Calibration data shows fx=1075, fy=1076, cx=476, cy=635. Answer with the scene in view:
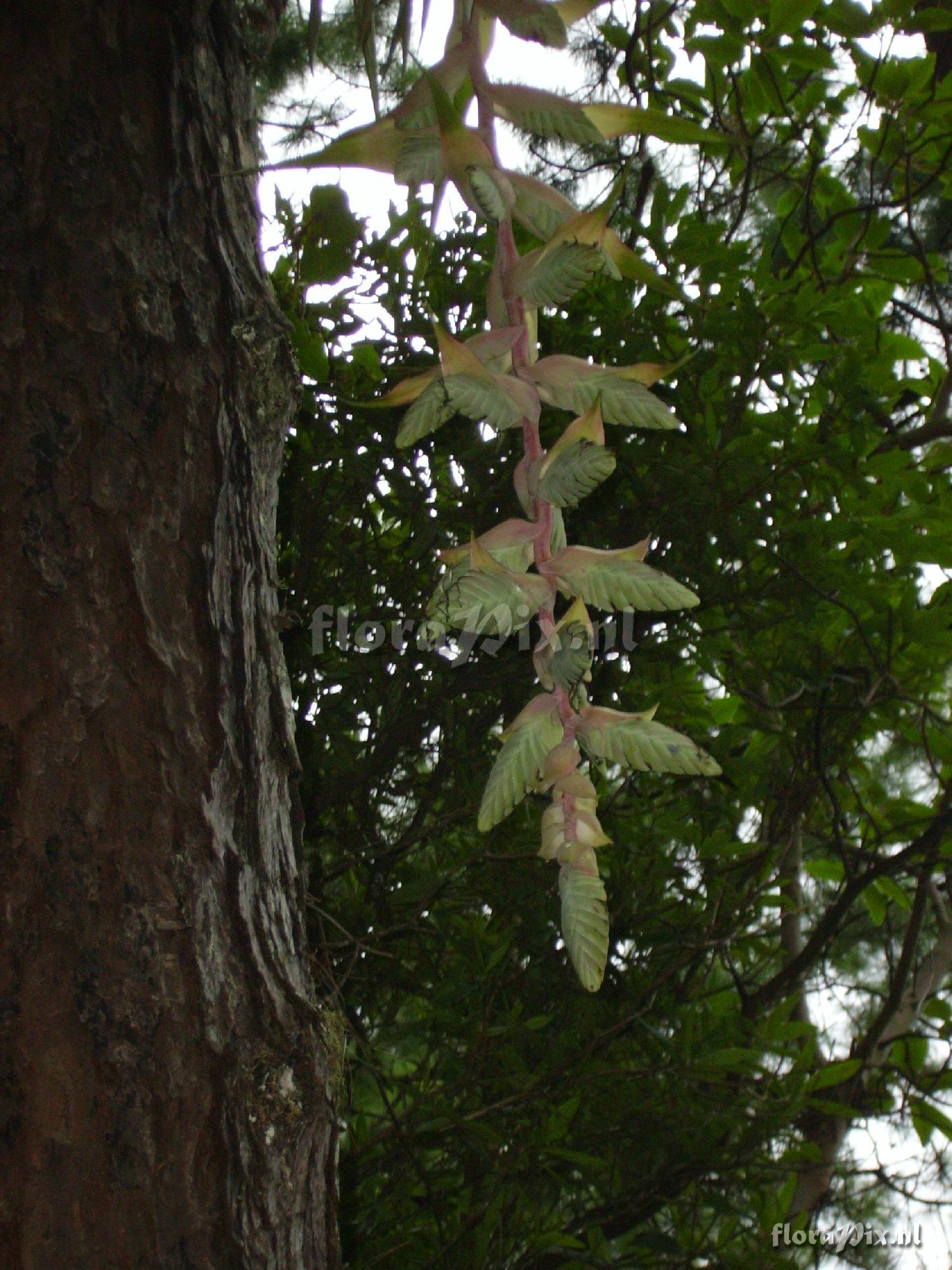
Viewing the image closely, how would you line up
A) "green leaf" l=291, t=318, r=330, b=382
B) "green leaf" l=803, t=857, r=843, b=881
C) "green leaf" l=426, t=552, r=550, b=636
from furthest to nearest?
"green leaf" l=803, t=857, r=843, b=881 < "green leaf" l=291, t=318, r=330, b=382 < "green leaf" l=426, t=552, r=550, b=636

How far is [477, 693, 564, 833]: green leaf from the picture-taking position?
0.42m

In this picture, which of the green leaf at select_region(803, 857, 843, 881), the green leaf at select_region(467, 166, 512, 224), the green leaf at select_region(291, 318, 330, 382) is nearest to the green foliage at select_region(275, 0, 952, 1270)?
the green leaf at select_region(291, 318, 330, 382)

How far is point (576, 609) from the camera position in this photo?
419mm

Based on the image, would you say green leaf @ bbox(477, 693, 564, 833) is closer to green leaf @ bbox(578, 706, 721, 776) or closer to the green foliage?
green leaf @ bbox(578, 706, 721, 776)

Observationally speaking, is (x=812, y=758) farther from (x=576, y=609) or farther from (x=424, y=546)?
(x=576, y=609)

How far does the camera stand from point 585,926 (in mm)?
417

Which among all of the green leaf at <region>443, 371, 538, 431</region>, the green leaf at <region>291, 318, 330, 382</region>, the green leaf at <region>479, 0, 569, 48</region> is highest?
the green leaf at <region>291, 318, 330, 382</region>

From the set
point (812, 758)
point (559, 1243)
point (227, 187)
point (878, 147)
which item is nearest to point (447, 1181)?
point (559, 1243)

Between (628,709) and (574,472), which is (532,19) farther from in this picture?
(628,709)

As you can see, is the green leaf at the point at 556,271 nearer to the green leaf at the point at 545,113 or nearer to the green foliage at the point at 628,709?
the green leaf at the point at 545,113

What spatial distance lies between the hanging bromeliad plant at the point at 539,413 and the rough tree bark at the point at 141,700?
0.12m

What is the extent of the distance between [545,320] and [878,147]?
63 centimetres

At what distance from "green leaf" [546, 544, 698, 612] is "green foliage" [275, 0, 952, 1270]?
623mm

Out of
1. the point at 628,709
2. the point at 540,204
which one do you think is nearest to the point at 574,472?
the point at 540,204
